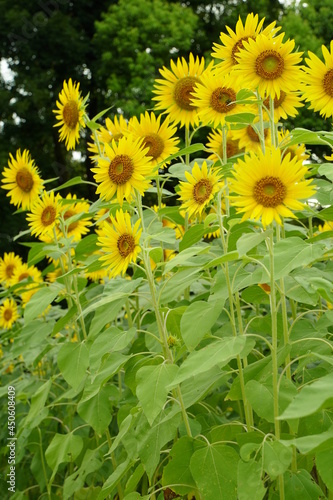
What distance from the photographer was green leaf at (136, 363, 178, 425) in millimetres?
1568

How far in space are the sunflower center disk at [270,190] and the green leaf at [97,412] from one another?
949 millimetres

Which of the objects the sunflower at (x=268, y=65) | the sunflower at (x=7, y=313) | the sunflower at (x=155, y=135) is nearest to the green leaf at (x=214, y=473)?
the sunflower at (x=268, y=65)

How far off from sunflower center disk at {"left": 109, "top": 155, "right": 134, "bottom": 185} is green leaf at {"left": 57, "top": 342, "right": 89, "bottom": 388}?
1.92 ft

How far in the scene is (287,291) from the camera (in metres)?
1.76

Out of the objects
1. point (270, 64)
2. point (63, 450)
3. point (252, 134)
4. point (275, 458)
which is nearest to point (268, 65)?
point (270, 64)

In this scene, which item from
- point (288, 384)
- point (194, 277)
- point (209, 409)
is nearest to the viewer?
point (288, 384)

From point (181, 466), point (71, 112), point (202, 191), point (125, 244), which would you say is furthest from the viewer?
point (71, 112)

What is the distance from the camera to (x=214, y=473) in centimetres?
163

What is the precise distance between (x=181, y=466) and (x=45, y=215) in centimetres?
→ 115

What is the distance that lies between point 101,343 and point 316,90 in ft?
2.97

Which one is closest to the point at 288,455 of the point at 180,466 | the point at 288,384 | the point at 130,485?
the point at 288,384

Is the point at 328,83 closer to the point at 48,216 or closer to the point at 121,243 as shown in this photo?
the point at 121,243

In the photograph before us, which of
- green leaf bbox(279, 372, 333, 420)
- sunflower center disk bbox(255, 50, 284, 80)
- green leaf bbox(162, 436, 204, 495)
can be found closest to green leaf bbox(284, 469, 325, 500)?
green leaf bbox(162, 436, 204, 495)

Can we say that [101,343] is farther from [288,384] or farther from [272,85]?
[272,85]
